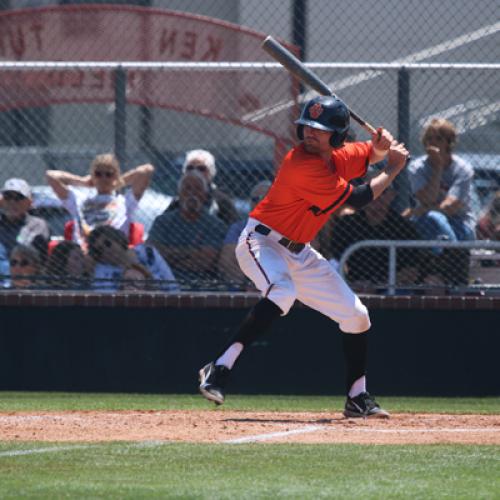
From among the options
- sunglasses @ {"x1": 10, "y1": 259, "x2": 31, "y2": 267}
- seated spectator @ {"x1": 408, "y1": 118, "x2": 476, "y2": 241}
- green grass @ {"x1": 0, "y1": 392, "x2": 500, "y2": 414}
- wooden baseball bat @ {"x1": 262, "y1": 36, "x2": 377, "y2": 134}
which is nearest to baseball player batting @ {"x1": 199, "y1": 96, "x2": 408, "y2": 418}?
wooden baseball bat @ {"x1": 262, "y1": 36, "x2": 377, "y2": 134}

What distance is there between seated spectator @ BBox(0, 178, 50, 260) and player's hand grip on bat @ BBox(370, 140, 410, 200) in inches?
127

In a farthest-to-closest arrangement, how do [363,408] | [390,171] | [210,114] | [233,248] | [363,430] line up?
[210,114]
[233,248]
[363,408]
[390,171]
[363,430]

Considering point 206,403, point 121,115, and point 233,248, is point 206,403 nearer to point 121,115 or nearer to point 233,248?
point 233,248

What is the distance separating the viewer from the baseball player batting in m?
7.48

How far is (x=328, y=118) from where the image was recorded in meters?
7.53

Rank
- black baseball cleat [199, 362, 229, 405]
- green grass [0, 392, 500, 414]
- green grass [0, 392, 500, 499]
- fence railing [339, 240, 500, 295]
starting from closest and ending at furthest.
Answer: green grass [0, 392, 500, 499] → black baseball cleat [199, 362, 229, 405] → green grass [0, 392, 500, 414] → fence railing [339, 240, 500, 295]

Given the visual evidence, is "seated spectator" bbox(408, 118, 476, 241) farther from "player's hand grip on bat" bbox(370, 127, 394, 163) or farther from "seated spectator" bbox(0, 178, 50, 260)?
"seated spectator" bbox(0, 178, 50, 260)

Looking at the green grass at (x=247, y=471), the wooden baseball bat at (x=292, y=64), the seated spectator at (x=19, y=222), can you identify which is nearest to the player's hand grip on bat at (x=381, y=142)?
the wooden baseball bat at (x=292, y=64)

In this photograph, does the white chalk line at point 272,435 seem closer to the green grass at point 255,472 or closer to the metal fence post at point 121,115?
the green grass at point 255,472

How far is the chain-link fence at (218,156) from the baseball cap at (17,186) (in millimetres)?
11

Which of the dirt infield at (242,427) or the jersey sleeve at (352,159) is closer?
the dirt infield at (242,427)

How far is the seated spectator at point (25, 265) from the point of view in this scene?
391 inches

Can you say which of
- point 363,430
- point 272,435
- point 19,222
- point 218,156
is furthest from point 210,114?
point 272,435

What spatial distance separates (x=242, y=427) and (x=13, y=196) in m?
3.60
